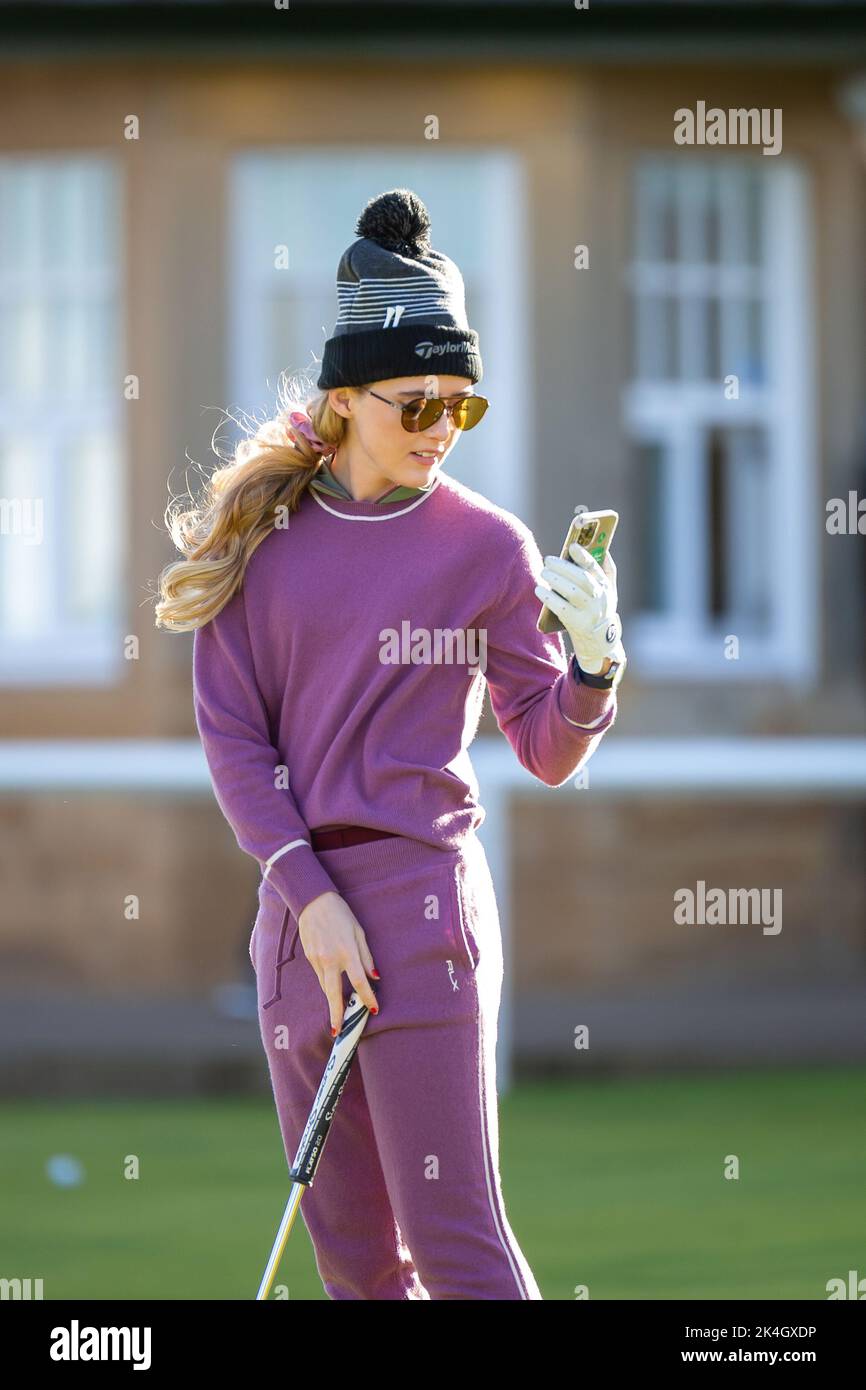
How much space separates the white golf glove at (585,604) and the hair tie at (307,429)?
45cm

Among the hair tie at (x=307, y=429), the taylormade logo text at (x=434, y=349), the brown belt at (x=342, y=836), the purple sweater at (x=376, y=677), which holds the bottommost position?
the brown belt at (x=342, y=836)

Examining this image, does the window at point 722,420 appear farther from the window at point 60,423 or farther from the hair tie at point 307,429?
the hair tie at point 307,429

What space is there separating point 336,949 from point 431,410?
2.53ft

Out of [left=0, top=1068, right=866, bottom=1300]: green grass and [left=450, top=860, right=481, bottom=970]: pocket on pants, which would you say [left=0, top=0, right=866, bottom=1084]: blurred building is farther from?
[left=450, top=860, right=481, bottom=970]: pocket on pants

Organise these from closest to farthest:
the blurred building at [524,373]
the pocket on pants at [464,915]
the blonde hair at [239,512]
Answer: the pocket on pants at [464,915] < the blonde hair at [239,512] < the blurred building at [524,373]

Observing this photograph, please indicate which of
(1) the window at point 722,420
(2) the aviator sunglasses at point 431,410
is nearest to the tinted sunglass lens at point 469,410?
(2) the aviator sunglasses at point 431,410

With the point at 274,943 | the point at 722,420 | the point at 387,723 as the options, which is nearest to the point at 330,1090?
the point at 274,943

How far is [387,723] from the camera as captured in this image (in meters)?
3.08

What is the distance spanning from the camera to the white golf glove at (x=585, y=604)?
2.94m

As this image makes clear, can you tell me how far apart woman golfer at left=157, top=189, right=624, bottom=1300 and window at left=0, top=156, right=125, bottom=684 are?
7.12m

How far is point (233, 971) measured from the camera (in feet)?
32.7

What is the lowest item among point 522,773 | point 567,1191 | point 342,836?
point 567,1191

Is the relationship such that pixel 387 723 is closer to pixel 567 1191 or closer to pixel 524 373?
pixel 567 1191
